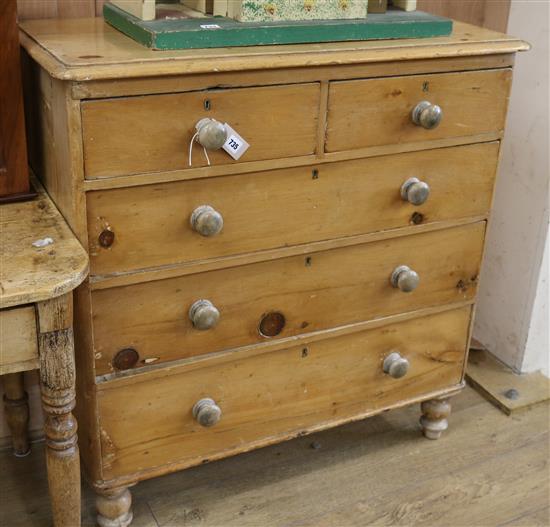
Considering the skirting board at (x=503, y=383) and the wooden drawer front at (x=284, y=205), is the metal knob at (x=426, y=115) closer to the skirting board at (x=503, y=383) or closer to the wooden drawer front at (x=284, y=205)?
the wooden drawer front at (x=284, y=205)

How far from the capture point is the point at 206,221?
1465 millimetres

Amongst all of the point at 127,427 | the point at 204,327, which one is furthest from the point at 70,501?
the point at 204,327

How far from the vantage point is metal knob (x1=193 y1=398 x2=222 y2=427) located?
5.39ft

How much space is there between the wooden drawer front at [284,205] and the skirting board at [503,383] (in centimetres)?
65

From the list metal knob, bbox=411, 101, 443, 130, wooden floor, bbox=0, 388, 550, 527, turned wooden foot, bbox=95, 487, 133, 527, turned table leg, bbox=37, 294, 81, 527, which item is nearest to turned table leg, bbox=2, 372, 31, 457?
wooden floor, bbox=0, 388, 550, 527

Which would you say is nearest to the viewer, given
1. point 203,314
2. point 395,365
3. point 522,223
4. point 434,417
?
point 203,314

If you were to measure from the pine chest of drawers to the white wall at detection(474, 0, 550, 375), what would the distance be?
42cm

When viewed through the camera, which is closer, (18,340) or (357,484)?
(18,340)

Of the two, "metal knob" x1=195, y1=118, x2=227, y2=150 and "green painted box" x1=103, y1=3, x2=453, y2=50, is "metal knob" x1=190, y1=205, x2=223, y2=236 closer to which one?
"metal knob" x1=195, y1=118, x2=227, y2=150

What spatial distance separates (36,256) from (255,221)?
42 cm

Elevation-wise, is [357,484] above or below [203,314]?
below

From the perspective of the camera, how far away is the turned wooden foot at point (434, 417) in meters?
2.06

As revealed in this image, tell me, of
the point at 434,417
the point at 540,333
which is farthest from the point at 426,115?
the point at 540,333

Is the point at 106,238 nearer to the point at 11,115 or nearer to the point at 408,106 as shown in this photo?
the point at 11,115
